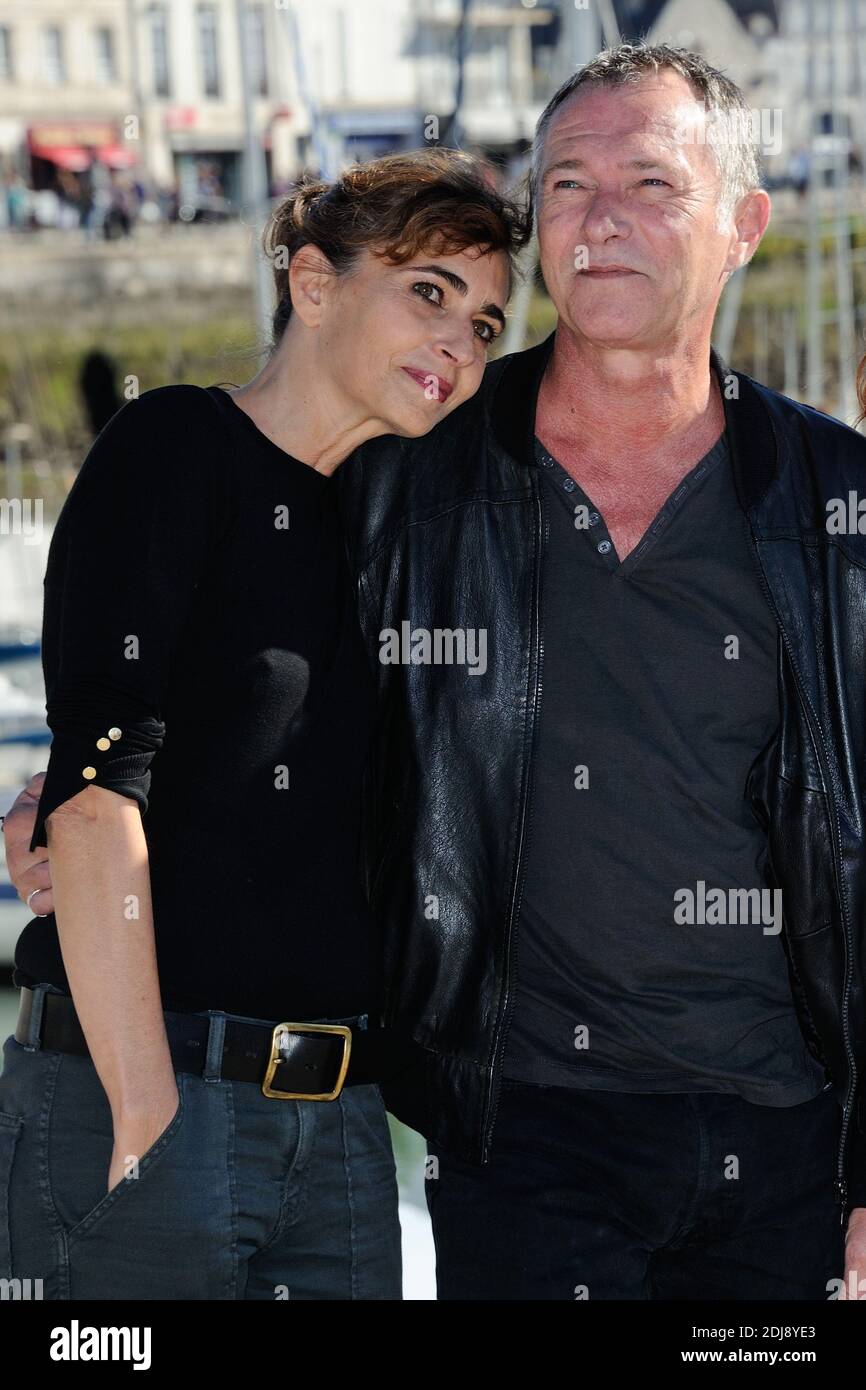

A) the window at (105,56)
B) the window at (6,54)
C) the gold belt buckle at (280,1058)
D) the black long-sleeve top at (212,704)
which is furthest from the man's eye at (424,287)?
the window at (6,54)

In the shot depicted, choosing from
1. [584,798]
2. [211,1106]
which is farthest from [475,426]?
[211,1106]

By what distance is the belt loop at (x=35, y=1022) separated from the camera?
209 cm

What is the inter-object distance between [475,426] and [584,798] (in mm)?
573

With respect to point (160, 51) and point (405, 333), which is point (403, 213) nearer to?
point (405, 333)

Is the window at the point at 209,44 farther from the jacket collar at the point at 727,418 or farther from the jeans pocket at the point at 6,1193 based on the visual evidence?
the jeans pocket at the point at 6,1193

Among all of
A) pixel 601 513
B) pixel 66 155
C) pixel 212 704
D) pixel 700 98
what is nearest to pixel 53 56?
pixel 66 155

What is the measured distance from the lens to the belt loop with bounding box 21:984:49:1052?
2088 millimetres

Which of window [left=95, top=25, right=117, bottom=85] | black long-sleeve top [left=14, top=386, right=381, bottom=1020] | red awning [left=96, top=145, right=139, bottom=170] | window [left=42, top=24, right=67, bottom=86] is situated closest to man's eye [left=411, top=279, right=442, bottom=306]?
black long-sleeve top [left=14, top=386, right=381, bottom=1020]

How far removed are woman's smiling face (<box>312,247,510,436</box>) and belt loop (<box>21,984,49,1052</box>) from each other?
2.65ft

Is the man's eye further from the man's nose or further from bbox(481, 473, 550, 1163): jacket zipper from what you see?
bbox(481, 473, 550, 1163): jacket zipper

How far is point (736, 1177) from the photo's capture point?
8.09 ft
